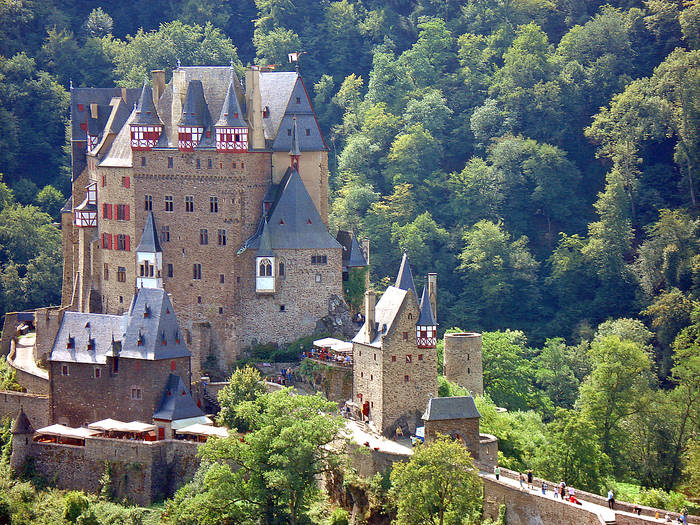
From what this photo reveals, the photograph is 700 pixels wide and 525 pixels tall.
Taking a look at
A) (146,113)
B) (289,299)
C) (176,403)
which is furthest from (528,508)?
(146,113)

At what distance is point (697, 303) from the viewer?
89.1 m

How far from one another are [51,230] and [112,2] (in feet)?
94.6

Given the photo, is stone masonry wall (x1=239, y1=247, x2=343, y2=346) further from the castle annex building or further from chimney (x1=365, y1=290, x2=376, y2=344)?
chimney (x1=365, y1=290, x2=376, y2=344)

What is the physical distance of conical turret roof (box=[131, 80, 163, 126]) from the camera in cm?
7794

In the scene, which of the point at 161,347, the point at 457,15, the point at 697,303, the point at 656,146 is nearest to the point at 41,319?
the point at 161,347

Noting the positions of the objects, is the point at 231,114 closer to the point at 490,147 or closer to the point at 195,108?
the point at 195,108

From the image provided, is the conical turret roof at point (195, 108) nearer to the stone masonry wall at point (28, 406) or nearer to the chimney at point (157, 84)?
the chimney at point (157, 84)

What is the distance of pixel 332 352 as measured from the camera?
74938 millimetres

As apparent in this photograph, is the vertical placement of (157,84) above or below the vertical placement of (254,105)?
above

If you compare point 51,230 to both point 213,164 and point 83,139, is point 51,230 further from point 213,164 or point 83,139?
point 213,164

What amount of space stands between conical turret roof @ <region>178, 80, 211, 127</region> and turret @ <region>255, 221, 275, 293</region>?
612 centimetres

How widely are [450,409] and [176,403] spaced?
12.8m

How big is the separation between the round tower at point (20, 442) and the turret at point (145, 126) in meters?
14.7

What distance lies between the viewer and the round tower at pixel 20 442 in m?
71.9
